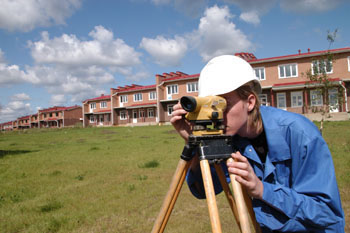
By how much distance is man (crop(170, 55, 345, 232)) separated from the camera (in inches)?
53.2

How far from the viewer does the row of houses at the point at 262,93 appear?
25.7 metres

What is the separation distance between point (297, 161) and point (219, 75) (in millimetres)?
705

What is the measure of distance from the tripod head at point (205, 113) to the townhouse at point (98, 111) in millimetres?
48683

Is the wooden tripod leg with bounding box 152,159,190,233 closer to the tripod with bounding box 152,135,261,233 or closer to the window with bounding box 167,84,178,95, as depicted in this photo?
the tripod with bounding box 152,135,261,233

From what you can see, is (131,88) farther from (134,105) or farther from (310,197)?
(310,197)

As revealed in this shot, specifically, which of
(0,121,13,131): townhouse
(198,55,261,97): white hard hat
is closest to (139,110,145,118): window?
(198,55,261,97): white hard hat


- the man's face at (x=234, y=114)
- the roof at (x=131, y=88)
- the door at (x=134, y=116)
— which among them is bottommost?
the man's face at (x=234, y=114)

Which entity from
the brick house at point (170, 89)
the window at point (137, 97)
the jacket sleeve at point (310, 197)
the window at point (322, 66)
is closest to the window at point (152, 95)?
the window at point (137, 97)

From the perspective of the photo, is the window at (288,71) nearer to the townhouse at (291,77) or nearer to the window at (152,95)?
the townhouse at (291,77)

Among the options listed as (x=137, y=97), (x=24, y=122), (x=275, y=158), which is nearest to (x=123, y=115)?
(x=137, y=97)

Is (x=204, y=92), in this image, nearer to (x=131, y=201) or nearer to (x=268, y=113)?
(x=268, y=113)

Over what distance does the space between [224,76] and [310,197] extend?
2.79ft

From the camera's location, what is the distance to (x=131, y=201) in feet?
14.2

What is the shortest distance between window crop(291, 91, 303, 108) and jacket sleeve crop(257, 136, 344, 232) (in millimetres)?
29753
